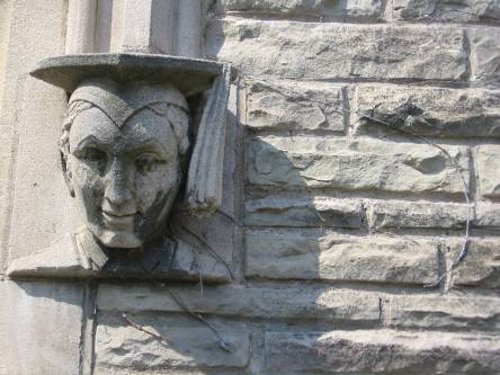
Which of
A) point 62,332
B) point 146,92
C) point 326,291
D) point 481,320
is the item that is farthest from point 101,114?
point 481,320

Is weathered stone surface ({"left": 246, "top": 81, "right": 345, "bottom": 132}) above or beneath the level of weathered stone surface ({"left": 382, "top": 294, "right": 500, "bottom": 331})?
above

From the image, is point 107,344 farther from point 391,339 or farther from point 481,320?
point 481,320

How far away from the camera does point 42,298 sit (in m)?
2.48

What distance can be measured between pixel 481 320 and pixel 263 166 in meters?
0.89

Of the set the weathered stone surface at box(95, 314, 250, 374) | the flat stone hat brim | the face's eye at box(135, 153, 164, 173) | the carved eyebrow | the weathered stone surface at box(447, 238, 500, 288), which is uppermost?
the flat stone hat brim

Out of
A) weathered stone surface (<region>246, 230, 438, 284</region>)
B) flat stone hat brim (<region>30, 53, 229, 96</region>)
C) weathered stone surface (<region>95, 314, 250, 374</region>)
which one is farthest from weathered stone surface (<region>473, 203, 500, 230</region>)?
flat stone hat brim (<region>30, 53, 229, 96</region>)

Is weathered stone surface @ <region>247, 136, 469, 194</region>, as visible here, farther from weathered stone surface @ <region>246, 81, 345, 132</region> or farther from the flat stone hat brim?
the flat stone hat brim

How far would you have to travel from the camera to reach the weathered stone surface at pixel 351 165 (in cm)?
263

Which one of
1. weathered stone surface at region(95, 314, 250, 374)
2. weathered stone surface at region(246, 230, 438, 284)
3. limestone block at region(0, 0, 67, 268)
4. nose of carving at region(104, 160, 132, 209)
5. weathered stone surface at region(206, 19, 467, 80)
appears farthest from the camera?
weathered stone surface at region(206, 19, 467, 80)

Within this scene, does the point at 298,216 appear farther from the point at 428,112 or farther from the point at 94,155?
the point at 94,155

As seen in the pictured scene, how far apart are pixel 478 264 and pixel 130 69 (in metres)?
1.32

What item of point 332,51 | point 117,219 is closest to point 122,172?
point 117,219

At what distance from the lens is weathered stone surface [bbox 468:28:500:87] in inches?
110

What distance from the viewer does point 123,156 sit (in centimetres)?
231
